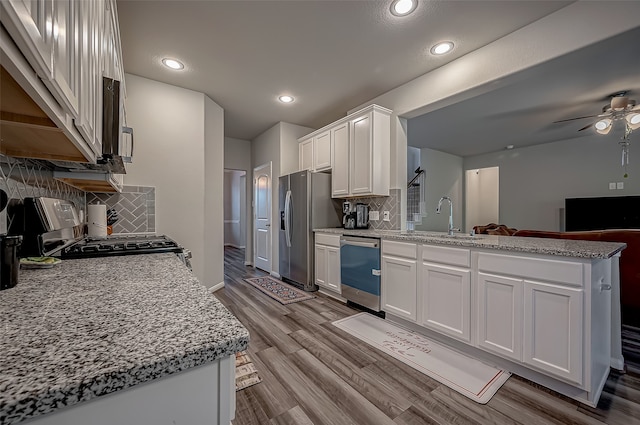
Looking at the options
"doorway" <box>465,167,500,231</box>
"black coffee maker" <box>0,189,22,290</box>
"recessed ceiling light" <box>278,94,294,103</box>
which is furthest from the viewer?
"doorway" <box>465,167,500,231</box>

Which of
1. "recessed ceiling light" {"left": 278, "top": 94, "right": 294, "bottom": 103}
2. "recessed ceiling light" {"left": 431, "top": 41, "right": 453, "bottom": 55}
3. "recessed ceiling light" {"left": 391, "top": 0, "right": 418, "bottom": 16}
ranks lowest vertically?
"recessed ceiling light" {"left": 431, "top": 41, "right": 453, "bottom": 55}

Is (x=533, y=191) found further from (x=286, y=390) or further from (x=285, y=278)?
(x=286, y=390)

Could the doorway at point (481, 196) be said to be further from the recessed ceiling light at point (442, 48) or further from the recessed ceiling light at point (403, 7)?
the recessed ceiling light at point (403, 7)

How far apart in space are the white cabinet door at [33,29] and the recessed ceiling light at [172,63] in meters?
2.48

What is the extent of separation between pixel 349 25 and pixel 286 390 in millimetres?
2703

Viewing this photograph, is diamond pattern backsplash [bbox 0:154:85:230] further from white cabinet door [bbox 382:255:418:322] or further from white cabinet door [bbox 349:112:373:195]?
white cabinet door [bbox 349:112:373:195]

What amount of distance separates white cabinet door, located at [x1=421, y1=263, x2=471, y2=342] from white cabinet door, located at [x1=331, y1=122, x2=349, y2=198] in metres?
1.63

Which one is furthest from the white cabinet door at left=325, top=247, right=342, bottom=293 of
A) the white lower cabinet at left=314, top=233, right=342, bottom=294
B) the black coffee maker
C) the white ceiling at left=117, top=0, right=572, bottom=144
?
the black coffee maker

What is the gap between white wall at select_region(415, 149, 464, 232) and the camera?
660cm

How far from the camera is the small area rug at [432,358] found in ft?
5.53

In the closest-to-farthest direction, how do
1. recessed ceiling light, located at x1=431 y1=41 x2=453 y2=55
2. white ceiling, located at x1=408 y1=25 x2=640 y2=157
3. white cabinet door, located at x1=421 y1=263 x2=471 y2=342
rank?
white cabinet door, located at x1=421 y1=263 x2=471 y2=342 < recessed ceiling light, located at x1=431 y1=41 x2=453 y2=55 < white ceiling, located at x1=408 y1=25 x2=640 y2=157

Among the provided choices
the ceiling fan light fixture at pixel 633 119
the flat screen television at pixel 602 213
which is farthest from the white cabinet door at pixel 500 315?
the flat screen television at pixel 602 213

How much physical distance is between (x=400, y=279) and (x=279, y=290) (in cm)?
186

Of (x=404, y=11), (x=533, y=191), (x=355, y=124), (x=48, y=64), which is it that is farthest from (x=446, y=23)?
(x=533, y=191)
